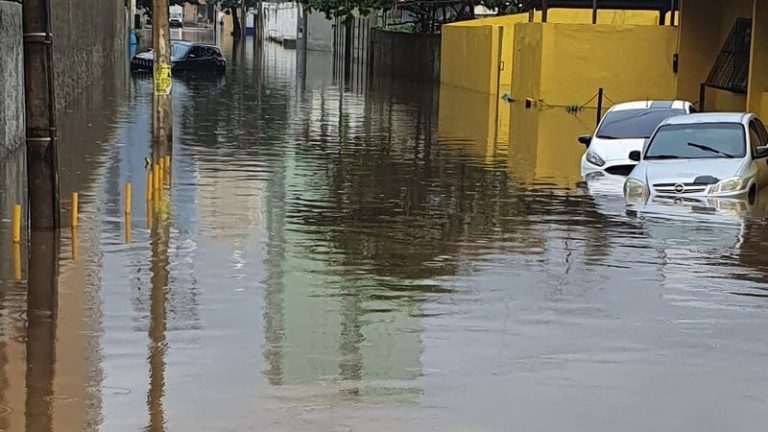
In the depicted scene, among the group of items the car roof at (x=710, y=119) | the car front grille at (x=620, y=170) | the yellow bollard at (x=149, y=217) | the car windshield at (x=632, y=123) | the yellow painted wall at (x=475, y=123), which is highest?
the car roof at (x=710, y=119)

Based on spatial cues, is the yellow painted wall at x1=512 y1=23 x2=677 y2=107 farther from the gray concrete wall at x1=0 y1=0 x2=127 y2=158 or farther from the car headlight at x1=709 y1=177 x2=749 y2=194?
the car headlight at x1=709 y1=177 x2=749 y2=194

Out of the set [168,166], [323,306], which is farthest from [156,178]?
[323,306]

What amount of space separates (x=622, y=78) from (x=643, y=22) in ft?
37.0

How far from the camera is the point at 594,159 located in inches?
811

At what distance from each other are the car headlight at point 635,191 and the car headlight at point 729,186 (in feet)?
2.96

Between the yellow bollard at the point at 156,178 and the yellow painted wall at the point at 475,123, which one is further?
the yellow painted wall at the point at 475,123

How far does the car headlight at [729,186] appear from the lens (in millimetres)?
16812

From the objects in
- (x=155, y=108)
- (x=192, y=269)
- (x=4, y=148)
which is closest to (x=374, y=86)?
(x=155, y=108)

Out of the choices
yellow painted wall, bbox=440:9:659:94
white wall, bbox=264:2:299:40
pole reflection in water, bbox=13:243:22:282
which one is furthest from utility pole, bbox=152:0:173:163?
white wall, bbox=264:2:299:40

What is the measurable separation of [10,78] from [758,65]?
1696 cm

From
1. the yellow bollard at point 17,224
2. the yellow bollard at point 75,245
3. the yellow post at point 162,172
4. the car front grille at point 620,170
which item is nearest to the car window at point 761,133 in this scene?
the car front grille at point 620,170

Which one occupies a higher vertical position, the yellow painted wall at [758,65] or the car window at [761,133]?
the yellow painted wall at [758,65]

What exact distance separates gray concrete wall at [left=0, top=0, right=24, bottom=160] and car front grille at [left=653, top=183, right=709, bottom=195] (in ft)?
32.0

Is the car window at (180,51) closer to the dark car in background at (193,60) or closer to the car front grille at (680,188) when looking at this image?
the dark car in background at (193,60)
